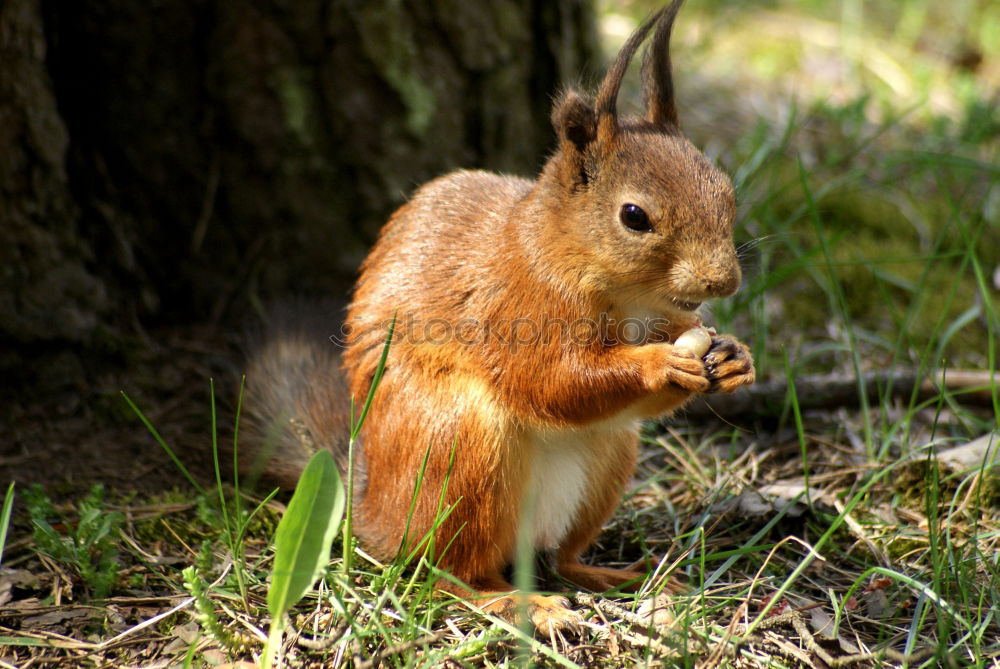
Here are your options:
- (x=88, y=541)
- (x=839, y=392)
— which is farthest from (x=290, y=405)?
(x=839, y=392)

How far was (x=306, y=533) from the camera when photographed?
1708 mm

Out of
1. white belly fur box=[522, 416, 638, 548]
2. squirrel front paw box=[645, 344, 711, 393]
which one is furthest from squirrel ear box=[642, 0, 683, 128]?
white belly fur box=[522, 416, 638, 548]

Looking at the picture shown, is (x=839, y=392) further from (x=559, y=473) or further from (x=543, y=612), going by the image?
(x=543, y=612)

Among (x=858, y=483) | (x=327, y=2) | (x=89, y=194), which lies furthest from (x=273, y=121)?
(x=858, y=483)

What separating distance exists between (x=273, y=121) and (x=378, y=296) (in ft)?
3.23

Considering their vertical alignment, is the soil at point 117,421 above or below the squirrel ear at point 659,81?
below

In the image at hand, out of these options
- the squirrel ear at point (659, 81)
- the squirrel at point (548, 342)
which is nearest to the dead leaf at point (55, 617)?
the squirrel at point (548, 342)

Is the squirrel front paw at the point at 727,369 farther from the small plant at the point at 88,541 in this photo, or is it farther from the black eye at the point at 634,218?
the small plant at the point at 88,541

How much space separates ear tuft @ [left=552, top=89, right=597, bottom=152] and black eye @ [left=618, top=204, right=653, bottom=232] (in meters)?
0.19

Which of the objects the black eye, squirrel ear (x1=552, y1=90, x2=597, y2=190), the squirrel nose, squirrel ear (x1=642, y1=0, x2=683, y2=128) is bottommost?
the squirrel nose

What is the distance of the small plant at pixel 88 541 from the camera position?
205 cm

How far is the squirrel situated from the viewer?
6.56 ft

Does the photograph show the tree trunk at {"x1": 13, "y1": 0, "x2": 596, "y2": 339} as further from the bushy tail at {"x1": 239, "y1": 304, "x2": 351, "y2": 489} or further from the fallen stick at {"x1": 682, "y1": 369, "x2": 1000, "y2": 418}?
the fallen stick at {"x1": 682, "y1": 369, "x2": 1000, "y2": 418}

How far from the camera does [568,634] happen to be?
1.99 metres
